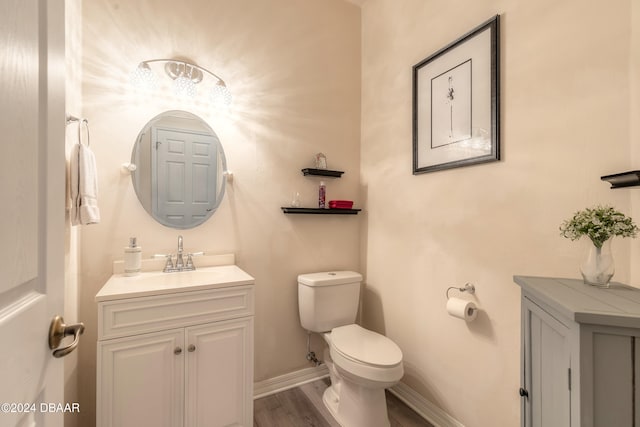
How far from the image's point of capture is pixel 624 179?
91 centimetres

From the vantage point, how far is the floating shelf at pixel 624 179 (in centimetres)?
86

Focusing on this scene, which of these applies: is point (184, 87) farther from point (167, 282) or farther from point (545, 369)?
point (545, 369)

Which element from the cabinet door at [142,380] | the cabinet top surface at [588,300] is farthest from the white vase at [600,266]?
the cabinet door at [142,380]

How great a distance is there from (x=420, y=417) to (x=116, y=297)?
6.03 ft

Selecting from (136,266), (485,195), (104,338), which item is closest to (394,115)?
(485,195)

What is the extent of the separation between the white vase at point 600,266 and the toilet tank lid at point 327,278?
131 centimetres

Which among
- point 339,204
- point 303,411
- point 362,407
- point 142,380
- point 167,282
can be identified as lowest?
point 303,411

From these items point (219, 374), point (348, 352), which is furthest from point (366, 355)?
point (219, 374)

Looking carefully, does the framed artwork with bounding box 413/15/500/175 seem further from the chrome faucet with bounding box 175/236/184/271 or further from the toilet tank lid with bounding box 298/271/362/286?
the chrome faucet with bounding box 175/236/184/271

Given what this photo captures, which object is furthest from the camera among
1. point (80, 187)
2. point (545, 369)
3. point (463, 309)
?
point (463, 309)

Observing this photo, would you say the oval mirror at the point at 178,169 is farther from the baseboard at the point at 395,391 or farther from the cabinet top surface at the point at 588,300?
the cabinet top surface at the point at 588,300

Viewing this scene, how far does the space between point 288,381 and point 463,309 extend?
1.34 metres

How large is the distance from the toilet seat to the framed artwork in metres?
1.11

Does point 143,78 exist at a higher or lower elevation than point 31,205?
higher
